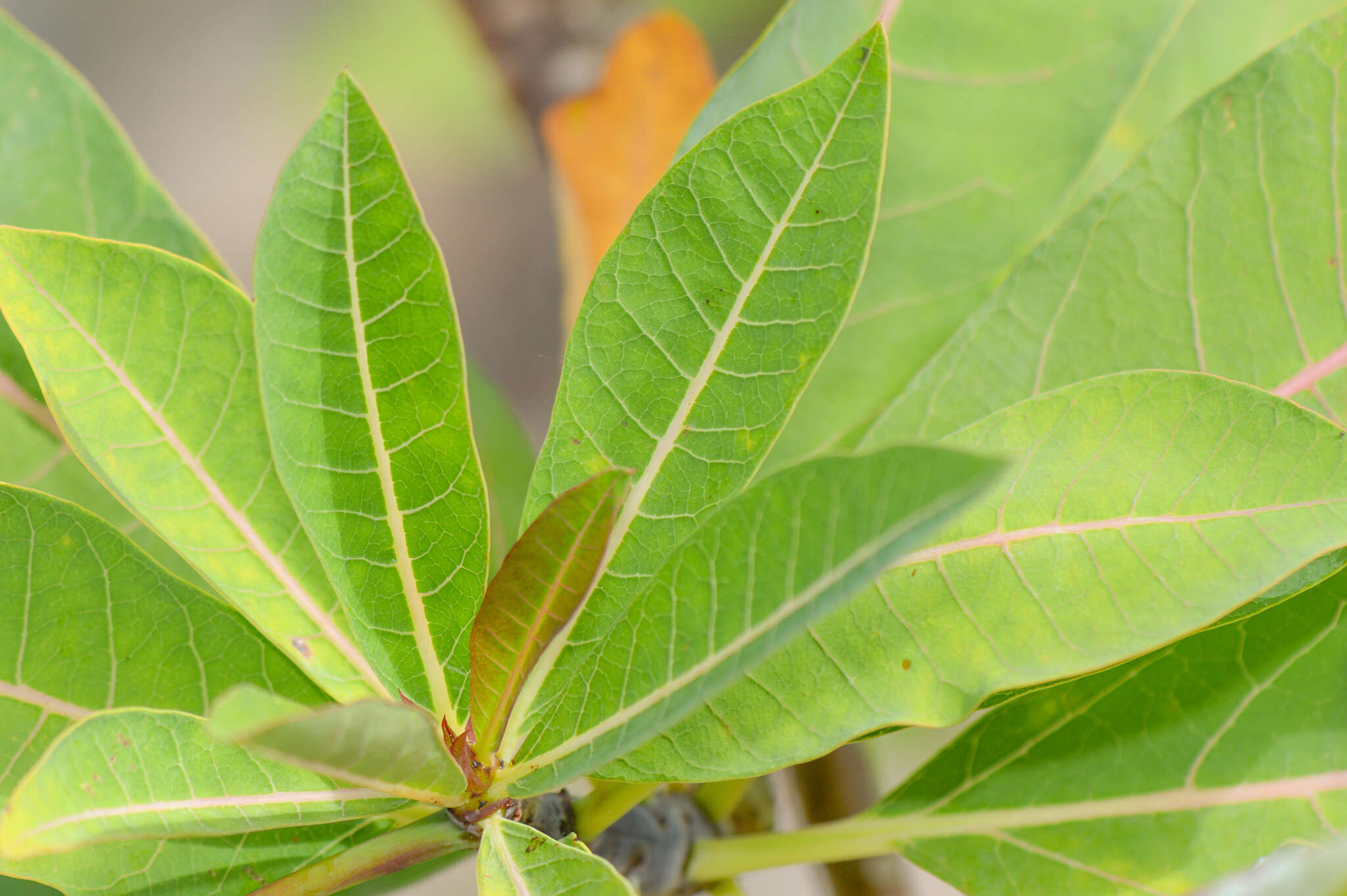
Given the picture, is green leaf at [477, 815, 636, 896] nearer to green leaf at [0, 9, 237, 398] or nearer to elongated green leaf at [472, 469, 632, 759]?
elongated green leaf at [472, 469, 632, 759]

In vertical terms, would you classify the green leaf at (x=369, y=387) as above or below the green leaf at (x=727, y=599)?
above

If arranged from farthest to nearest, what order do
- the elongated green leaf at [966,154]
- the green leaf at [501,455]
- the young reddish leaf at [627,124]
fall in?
the young reddish leaf at [627,124] < the green leaf at [501,455] < the elongated green leaf at [966,154]

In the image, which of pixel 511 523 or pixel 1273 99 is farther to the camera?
pixel 511 523

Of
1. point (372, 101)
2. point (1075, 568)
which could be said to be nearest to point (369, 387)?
point (1075, 568)

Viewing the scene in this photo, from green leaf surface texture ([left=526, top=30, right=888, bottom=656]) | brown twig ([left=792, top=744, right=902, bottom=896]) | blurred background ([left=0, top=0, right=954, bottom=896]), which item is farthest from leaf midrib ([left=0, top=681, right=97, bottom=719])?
blurred background ([left=0, top=0, right=954, bottom=896])

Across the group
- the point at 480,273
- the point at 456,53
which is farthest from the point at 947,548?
the point at 456,53

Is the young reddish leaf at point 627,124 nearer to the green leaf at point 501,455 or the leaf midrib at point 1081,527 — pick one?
the green leaf at point 501,455

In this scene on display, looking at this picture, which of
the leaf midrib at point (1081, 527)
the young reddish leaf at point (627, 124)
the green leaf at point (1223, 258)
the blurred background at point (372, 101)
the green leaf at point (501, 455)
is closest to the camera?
the leaf midrib at point (1081, 527)

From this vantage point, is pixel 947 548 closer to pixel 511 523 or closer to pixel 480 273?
pixel 511 523

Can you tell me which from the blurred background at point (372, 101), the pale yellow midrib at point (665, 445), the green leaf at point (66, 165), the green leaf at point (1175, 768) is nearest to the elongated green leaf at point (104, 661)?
the pale yellow midrib at point (665, 445)
